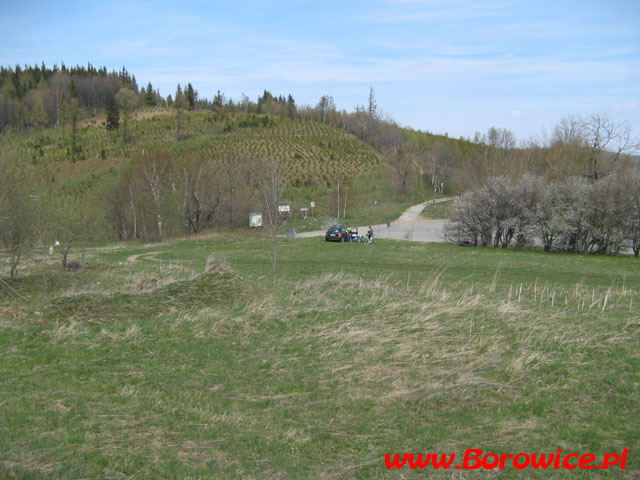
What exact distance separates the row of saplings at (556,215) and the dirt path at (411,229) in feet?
17.3

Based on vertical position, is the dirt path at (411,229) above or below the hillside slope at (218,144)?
below

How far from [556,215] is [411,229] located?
2301cm

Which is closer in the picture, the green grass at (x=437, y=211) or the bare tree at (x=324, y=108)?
the green grass at (x=437, y=211)

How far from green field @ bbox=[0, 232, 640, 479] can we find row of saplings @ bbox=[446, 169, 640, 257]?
25074 mm

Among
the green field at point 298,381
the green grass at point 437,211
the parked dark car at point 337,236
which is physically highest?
the green grass at point 437,211

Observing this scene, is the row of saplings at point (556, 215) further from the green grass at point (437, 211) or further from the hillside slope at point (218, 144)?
the hillside slope at point (218, 144)

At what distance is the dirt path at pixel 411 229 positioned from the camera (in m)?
52.6

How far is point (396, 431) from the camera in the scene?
669 cm

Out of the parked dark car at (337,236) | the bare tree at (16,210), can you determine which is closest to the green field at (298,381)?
the bare tree at (16,210)

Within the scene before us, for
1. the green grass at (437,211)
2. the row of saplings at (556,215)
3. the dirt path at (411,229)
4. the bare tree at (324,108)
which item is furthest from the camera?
the bare tree at (324,108)

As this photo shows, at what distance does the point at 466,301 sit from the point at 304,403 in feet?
26.4

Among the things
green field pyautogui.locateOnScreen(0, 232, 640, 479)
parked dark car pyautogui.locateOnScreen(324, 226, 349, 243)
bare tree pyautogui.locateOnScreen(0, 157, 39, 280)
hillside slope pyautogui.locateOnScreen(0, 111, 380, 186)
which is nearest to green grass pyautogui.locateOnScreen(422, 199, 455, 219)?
hillside slope pyautogui.locateOnScreen(0, 111, 380, 186)

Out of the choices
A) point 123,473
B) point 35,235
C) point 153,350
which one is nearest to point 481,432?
point 123,473

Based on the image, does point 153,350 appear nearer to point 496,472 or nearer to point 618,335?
point 496,472
